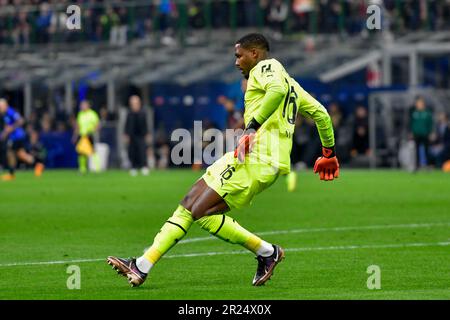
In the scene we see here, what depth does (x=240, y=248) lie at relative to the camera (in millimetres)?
15812

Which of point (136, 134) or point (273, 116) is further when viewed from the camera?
point (136, 134)

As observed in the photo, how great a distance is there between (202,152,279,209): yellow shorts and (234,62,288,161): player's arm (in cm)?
14

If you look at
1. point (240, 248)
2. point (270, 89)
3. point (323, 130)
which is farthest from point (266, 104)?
point (240, 248)

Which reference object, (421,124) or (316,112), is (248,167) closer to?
(316,112)

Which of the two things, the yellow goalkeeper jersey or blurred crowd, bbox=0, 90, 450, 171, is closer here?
the yellow goalkeeper jersey

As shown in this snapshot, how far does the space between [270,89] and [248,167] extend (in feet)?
2.43

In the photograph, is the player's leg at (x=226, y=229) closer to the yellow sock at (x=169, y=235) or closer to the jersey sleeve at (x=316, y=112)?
the yellow sock at (x=169, y=235)

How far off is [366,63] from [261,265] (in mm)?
31137

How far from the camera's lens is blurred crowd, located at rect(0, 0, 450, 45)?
43219 mm

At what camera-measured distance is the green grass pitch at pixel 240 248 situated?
38.4ft

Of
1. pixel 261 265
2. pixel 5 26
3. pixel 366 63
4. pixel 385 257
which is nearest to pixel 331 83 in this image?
pixel 366 63

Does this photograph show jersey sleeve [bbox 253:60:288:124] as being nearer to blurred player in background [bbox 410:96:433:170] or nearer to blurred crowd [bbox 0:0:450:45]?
blurred player in background [bbox 410:96:433:170]

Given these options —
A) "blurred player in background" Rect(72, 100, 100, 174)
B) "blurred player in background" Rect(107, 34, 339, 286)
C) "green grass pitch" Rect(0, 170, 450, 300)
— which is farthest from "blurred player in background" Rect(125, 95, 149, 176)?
"blurred player in background" Rect(107, 34, 339, 286)

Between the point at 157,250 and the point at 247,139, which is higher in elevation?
the point at 247,139
